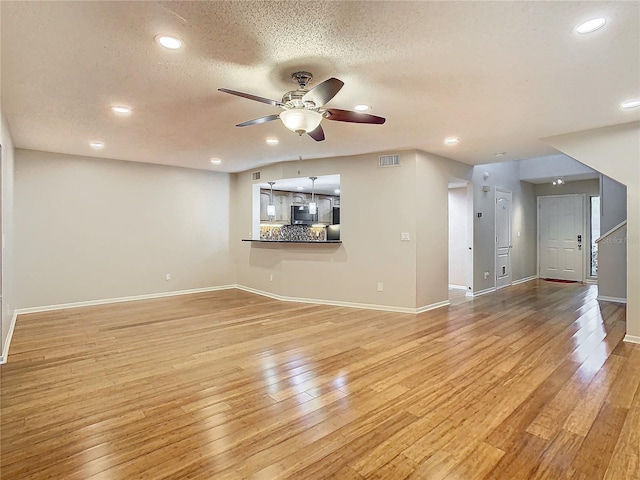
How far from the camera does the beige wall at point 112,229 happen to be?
5.27 metres

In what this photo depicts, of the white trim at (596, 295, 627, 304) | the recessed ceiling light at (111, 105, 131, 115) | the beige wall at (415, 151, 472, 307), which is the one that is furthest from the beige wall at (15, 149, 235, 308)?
the white trim at (596, 295, 627, 304)

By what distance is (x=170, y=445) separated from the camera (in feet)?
6.50

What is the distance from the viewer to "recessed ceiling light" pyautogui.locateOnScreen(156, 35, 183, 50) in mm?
2174

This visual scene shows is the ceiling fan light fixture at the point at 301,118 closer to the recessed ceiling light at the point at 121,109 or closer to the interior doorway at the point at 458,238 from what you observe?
the recessed ceiling light at the point at 121,109

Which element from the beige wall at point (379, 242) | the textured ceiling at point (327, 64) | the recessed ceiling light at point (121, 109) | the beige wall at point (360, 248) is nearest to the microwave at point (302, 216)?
the beige wall at point (360, 248)

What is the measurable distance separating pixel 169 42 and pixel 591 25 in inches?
102

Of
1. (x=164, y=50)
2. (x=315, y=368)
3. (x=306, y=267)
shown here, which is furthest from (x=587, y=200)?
(x=164, y=50)

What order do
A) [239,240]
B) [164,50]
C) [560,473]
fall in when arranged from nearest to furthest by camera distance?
[560,473], [164,50], [239,240]

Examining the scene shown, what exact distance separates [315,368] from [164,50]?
2.75 m

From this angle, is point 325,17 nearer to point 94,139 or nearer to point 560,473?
point 560,473

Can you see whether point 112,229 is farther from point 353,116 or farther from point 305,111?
point 353,116

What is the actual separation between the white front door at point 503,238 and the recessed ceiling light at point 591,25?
19.2 ft

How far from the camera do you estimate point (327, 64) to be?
99.3 inches

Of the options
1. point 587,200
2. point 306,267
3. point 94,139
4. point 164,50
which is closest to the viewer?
point 164,50
